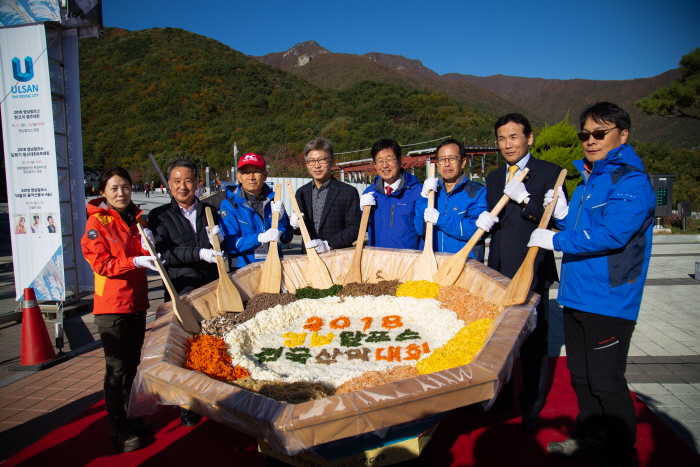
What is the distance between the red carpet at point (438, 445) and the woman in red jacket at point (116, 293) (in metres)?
0.18

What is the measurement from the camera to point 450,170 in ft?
11.3

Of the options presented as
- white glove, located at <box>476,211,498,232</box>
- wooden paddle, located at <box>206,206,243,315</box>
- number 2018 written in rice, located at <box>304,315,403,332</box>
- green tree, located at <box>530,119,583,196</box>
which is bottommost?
number 2018 written in rice, located at <box>304,315,403,332</box>

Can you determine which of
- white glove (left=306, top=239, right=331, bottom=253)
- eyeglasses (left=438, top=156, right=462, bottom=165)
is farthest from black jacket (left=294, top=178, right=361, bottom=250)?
eyeglasses (left=438, top=156, right=462, bottom=165)

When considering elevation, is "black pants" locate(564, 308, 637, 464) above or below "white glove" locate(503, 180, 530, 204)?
below

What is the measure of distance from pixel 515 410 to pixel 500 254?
3.83ft

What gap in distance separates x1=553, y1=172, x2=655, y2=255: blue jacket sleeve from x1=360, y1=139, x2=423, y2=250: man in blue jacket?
1.81m

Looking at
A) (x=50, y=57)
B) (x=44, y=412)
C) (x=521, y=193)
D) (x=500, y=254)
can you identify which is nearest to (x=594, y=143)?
(x=521, y=193)

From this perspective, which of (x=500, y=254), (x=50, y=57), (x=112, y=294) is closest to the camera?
(x=112, y=294)

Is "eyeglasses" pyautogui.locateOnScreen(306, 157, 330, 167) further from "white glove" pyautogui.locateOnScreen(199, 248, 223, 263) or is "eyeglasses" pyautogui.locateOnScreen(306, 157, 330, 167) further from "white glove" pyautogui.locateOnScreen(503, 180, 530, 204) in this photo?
"white glove" pyautogui.locateOnScreen(503, 180, 530, 204)

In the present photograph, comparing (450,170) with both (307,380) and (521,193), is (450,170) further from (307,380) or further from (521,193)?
(307,380)

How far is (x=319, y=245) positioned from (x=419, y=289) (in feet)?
3.09

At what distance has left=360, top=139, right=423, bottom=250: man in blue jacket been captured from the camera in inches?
147

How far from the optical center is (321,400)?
4.80 feet

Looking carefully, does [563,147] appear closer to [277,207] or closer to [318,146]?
[318,146]
